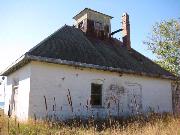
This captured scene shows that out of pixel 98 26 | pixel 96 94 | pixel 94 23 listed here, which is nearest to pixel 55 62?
pixel 96 94

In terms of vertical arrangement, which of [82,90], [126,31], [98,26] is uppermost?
[98,26]

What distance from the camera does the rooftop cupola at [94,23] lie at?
20609 mm

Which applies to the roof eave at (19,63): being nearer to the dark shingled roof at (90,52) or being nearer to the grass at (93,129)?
the dark shingled roof at (90,52)

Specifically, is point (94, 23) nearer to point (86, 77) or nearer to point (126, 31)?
point (126, 31)

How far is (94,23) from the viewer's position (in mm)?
20984

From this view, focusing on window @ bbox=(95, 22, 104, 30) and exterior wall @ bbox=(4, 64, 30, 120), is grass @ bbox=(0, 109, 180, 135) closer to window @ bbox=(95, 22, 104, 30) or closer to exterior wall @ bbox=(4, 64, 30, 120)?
exterior wall @ bbox=(4, 64, 30, 120)

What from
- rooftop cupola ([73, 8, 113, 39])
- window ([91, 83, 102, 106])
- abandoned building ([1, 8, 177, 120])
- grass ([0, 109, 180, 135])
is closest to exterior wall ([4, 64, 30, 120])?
abandoned building ([1, 8, 177, 120])

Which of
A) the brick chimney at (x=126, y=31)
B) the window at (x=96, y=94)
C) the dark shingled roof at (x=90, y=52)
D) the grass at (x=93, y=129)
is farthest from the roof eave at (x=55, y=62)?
the brick chimney at (x=126, y=31)

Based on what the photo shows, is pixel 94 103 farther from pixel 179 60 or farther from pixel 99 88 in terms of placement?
pixel 179 60

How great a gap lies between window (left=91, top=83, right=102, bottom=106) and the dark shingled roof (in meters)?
1.47

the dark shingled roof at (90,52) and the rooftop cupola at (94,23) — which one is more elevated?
the rooftop cupola at (94,23)

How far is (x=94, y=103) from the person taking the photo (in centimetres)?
1570

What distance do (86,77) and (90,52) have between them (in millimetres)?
2147

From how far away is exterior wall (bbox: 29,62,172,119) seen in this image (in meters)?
13.4
